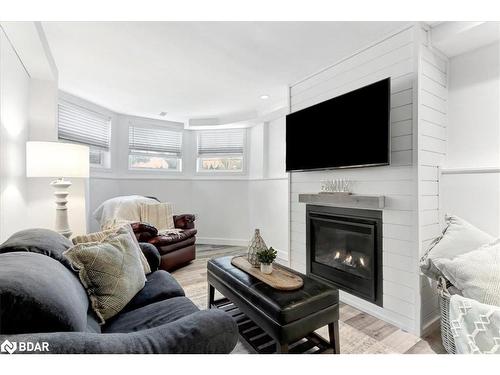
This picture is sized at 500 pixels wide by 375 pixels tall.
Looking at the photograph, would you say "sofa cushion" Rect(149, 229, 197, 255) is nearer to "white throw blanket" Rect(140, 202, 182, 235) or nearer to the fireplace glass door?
"white throw blanket" Rect(140, 202, 182, 235)

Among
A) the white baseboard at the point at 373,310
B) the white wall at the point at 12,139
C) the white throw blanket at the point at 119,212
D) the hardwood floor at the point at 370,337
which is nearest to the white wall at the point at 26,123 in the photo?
the white wall at the point at 12,139

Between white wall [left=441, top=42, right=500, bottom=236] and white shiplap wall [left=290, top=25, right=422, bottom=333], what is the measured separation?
0.77 ft

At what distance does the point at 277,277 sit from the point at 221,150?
3498 mm

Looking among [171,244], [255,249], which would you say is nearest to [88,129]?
[171,244]

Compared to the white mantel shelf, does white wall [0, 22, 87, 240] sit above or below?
above

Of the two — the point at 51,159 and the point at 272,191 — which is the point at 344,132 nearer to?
the point at 272,191

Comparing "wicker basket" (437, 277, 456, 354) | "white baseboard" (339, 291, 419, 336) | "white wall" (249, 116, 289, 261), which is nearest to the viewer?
"wicker basket" (437, 277, 456, 354)

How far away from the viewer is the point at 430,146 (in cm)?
195

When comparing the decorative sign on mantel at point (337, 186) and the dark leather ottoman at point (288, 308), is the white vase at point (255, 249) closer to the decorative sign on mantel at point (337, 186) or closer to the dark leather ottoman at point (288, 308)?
the dark leather ottoman at point (288, 308)

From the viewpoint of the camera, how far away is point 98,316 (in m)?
1.24

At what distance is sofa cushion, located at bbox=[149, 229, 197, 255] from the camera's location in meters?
3.04

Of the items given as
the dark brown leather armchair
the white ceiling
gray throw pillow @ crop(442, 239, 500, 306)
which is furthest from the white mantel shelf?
the dark brown leather armchair

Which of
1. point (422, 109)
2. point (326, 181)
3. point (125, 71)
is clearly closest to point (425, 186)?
point (422, 109)

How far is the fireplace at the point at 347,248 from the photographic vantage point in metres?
2.16
